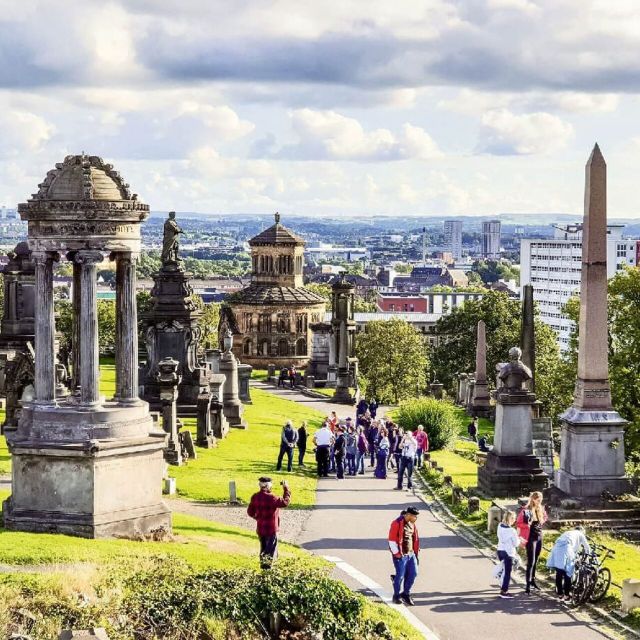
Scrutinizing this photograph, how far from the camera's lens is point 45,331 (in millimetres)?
18875

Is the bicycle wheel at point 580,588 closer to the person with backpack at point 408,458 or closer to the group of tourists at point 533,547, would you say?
the group of tourists at point 533,547

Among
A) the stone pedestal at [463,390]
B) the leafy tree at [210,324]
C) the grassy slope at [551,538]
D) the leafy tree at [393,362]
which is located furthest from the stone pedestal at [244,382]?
the leafy tree at [210,324]

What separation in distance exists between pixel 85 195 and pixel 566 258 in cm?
18585

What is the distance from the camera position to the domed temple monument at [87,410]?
17984mm

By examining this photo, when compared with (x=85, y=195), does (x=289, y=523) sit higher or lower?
lower

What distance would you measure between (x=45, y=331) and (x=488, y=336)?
47.9 m

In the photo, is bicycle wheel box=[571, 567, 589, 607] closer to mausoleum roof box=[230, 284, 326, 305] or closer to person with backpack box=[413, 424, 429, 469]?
person with backpack box=[413, 424, 429, 469]

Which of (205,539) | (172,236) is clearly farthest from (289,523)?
(172,236)

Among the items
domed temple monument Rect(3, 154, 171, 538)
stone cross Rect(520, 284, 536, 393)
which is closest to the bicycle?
domed temple monument Rect(3, 154, 171, 538)

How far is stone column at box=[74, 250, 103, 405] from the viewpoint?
18406mm

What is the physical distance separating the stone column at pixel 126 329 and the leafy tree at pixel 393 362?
4495 cm

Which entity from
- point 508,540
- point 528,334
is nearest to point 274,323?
point 528,334

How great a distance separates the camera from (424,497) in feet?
85.5

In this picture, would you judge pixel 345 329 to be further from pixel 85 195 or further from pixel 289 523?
pixel 85 195
